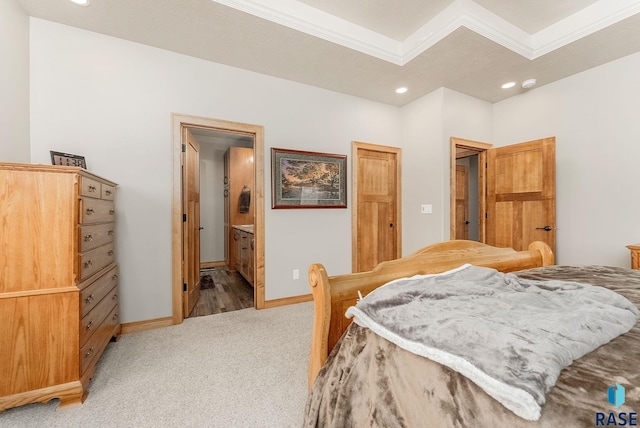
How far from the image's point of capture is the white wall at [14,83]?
1.83 meters

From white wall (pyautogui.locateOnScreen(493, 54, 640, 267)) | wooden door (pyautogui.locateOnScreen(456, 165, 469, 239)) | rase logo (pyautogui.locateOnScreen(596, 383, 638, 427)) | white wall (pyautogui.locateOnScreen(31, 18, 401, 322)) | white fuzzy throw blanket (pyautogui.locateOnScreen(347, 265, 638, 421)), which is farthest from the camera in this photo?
wooden door (pyautogui.locateOnScreen(456, 165, 469, 239))

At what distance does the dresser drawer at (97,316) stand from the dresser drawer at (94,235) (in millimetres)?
405

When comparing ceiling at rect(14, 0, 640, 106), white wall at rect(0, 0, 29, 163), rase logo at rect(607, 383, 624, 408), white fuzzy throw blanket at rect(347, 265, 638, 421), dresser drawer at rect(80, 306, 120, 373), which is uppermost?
ceiling at rect(14, 0, 640, 106)

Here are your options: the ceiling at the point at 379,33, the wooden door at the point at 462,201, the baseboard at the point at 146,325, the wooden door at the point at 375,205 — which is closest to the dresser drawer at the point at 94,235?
the baseboard at the point at 146,325

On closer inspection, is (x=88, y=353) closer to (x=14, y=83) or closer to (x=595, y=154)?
(x=14, y=83)

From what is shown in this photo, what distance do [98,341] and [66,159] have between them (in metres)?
1.44

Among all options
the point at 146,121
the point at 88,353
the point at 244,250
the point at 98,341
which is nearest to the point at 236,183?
the point at 244,250

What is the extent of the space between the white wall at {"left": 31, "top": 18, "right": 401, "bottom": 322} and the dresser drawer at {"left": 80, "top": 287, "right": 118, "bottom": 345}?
347 mm

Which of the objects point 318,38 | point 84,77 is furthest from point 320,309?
point 84,77

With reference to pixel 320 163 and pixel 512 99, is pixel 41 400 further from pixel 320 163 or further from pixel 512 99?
pixel 512 99

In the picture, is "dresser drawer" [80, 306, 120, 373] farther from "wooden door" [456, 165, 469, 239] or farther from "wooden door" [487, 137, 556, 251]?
"wooden door" [456, 165, 469, 239]

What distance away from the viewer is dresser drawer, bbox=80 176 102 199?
160 centimetres

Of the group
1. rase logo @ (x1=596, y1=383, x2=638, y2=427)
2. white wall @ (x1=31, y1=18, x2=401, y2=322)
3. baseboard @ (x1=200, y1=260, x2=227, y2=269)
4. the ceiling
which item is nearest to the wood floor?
white wall @ (x1=31, y1=18, x2=401, y2=322)

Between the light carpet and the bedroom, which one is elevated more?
the bedroom
